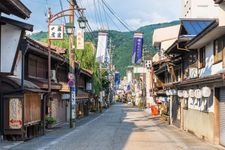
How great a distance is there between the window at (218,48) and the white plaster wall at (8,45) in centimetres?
929

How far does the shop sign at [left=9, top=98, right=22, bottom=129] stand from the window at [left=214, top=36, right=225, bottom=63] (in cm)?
971

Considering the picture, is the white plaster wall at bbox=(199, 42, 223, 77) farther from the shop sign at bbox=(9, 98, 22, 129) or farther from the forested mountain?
the forested mountain

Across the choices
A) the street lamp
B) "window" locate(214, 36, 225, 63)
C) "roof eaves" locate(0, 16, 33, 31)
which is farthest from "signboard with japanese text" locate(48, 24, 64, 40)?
"window" locate(214, 36, 225, 63)

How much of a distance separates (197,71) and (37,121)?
977 centimetres

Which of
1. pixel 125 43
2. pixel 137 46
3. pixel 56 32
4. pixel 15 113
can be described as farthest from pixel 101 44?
pixel 125 43

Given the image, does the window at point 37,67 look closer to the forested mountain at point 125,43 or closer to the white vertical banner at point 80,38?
the white vertical banner at point 80,38

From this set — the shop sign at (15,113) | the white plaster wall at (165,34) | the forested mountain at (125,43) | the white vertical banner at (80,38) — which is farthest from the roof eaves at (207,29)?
the forested mountain at (125,43)

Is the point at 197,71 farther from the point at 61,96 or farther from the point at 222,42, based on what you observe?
the point at 61,96

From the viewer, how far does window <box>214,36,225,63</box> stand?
23.0 meters

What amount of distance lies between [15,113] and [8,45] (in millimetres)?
3798

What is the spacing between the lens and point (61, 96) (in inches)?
1671

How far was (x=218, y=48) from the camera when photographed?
24062mm

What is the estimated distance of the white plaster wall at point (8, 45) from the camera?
2127 centimetres

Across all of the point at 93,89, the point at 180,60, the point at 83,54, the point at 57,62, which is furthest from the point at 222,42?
the point at 93,89
